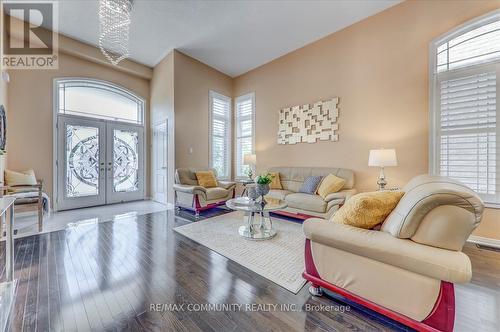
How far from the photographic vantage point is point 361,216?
4.94 ft

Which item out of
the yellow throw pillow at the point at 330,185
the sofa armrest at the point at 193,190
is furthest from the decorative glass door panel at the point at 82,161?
the yellow throw pillow at the point at 330,185

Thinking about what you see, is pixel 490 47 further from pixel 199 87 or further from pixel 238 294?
pixel 199 87

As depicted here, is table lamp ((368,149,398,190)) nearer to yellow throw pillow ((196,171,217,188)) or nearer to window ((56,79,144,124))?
yellow throw pillow ((196,171,217,188))

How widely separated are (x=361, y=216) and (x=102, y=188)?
5577 mm

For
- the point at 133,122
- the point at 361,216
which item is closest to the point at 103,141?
the point at 133,122

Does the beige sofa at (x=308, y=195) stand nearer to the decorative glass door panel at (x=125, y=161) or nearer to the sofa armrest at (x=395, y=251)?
the sofa armrest at (x=395, y=251)

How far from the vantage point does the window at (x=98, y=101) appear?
14.8 ft

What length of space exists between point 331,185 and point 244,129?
3127 millimetres

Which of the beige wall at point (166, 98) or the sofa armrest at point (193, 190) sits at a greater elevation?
the beige wall at point (166, 98)

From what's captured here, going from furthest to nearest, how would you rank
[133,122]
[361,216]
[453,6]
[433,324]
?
[133,122]
[453,6]
[361,216]
[433,324]

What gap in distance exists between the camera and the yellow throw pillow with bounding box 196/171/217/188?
4574mm

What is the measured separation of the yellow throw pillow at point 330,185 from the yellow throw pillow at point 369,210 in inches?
75.0

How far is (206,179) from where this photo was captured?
4.62m

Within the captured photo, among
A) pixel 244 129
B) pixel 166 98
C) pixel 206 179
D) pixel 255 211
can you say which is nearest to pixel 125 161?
pixel 166 98
